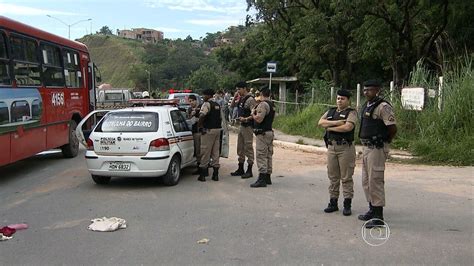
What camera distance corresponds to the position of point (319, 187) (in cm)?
908

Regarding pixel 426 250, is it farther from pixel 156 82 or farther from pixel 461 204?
pixel 156 82

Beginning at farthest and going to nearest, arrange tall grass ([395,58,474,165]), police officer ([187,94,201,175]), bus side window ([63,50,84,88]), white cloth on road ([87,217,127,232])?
bus side window ([63,50,84,88]) → tall grass ([395,58,474,165]) → police officer ([187,94,201,175]) → white cloth on road ([87,217,127,232])

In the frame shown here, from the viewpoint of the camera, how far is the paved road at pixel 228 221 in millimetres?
5223

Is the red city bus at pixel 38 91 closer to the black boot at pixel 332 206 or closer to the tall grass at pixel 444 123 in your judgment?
the black boot at pixel 332 206

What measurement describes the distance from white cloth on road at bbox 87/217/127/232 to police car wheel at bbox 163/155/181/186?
2.44 metres

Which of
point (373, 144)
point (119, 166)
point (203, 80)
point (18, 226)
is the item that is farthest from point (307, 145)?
point (203, 80)

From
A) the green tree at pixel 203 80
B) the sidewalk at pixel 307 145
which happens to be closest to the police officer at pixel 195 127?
the sidewalk at pixel 307 145

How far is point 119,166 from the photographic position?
8.77 meters

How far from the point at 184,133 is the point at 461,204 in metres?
5.08

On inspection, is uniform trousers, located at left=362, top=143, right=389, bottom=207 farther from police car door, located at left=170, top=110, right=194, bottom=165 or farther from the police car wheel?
police car door, located at left=170, top=110, right=194, bottom=165

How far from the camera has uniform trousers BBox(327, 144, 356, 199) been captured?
22.6 feet

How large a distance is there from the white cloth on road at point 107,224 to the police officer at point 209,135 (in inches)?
127

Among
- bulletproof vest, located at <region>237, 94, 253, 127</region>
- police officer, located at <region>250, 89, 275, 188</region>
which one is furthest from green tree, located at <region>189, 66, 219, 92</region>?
police officer, located at <region>250, 89, 275, 188</region>

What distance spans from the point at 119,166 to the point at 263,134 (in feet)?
8.51
